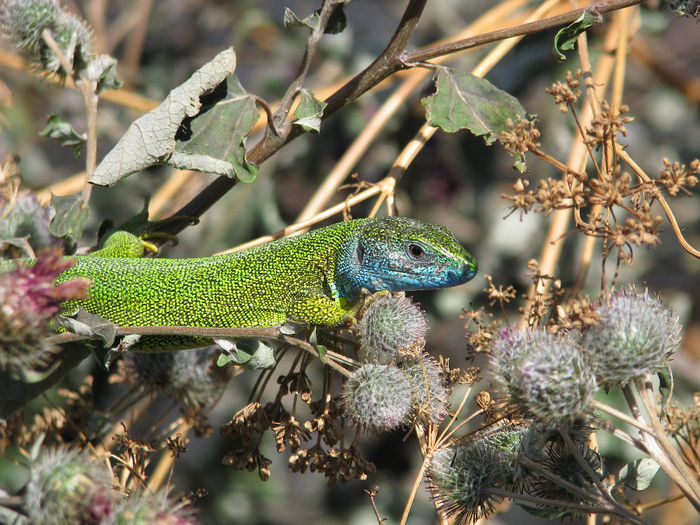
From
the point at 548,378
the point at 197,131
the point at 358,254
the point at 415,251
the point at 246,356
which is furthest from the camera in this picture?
the point at 358,254

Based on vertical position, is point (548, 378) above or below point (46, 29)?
below

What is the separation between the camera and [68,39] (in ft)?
9.71

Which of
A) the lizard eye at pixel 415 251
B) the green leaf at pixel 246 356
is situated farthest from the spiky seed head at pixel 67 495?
the lizard eye at pixel 415 251

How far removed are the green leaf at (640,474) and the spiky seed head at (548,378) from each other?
547 mm

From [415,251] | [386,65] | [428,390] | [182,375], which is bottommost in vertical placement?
[182,375]

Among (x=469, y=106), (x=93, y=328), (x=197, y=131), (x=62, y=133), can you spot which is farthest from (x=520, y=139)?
(x=62, y=133)

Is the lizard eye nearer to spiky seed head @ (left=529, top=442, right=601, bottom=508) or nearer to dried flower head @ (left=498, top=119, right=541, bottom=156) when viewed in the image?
dried flower head @ (left=498, top=119, right=541, bottom=156)

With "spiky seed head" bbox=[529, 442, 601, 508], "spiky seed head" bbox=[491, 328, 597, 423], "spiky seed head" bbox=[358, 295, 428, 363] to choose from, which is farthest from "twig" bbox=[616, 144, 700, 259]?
"spiky seed head" bbox=[358, 295, 428, 363]

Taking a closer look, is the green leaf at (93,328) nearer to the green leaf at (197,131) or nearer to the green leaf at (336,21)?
the green leaf at (197,131)

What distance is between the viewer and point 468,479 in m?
2.12

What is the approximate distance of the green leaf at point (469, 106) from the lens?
2.62m

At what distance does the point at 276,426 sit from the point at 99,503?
934 mm

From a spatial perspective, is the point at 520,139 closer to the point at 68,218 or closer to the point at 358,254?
the point at 358,254

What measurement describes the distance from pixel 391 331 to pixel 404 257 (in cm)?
58
